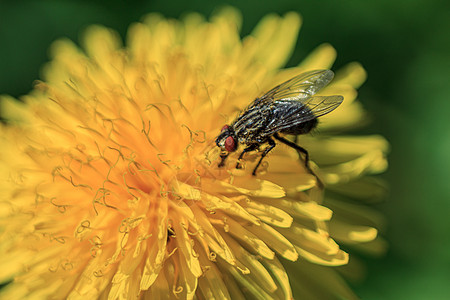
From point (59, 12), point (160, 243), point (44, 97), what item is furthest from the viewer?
point (59, 12)

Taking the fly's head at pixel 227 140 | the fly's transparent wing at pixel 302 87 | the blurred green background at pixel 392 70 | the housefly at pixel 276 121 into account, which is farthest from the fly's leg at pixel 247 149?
the blurred green background at pixel 392 70

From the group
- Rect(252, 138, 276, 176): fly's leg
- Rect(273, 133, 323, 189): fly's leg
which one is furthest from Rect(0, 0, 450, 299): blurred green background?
Rect(252, 138, 276, 176): fly's leg

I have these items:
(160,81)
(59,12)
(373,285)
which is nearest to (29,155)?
(160,81)

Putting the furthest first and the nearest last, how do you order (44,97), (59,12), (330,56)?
(59,12)
(44,97)
(330,56)

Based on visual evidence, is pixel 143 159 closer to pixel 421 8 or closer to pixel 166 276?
pixel 166 276

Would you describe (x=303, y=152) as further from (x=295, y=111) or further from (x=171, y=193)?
(x=171, y=193)

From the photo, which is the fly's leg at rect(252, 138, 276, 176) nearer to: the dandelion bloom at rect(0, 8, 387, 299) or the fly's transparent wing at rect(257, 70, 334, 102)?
the dandelion bloom at rect(0, 8, 387, 299)

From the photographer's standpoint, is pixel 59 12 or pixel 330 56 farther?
pixel 59 12

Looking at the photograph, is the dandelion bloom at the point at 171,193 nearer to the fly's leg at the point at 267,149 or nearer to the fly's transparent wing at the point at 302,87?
the fly's leg at the point at 267,149
